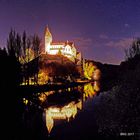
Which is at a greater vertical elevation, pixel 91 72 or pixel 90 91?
pixel 91 72

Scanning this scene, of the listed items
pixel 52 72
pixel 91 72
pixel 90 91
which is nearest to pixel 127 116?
pixel 90 91

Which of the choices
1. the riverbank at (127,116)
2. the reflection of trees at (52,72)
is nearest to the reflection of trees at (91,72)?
the reflection of trees at (52,72)

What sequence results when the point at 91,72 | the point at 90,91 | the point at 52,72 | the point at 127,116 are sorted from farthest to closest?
the point at 91,72 < the point at 52,72 < the point at 90,91 < the point at 127,116

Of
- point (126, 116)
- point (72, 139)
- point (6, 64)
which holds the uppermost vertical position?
point (6, 64)

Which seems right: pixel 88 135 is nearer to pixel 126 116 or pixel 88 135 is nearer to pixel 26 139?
pixel 126 116

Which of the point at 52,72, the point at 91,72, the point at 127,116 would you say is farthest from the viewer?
the point at 91,72

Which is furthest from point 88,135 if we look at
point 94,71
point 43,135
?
point 94,71

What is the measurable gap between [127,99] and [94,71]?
143m

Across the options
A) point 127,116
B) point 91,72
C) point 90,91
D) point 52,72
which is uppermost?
point 91,72

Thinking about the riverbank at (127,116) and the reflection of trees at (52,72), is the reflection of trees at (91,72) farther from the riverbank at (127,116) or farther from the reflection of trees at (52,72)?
the riverbank at (127,116)

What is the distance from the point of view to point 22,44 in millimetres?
77375

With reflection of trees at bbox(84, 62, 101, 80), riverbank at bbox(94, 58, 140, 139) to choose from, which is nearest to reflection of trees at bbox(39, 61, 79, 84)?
reflection of trees at bbox(84, 62, 101, 80)

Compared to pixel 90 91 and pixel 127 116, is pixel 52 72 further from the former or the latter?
pixel 127 116

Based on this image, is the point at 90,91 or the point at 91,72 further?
the point at 91,72
